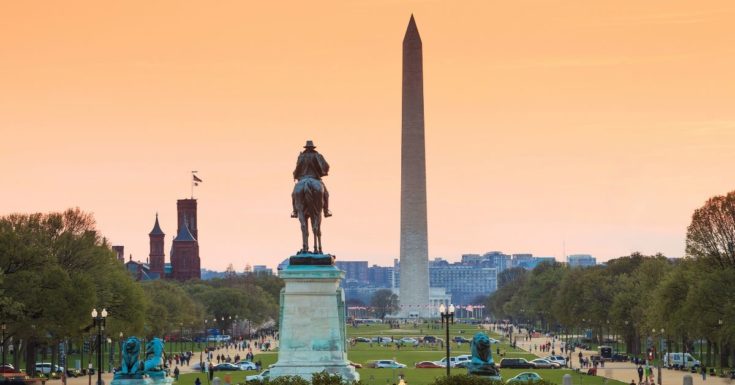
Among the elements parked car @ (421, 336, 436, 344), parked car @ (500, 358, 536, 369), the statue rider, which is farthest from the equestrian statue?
parked car @ (421, 336, 436, 344)

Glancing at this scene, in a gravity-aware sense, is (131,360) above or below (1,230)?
below

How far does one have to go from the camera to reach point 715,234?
99375mm

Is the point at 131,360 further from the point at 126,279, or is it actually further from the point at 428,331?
the point at 428,331

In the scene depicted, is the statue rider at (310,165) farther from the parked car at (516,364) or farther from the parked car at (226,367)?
the parked car at (516,364)

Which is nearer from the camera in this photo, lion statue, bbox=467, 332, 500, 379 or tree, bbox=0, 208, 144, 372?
lion statue, bbox=467, 332, 500, 379

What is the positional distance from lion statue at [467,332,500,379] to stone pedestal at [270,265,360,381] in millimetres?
6780

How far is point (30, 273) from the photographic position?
86.5 metres

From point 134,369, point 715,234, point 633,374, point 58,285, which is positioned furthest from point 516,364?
point 134,369

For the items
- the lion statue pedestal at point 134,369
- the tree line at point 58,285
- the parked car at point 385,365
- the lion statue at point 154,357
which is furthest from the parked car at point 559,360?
the lion statue pedestal at point 134,369

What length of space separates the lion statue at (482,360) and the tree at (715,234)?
59.3 metres

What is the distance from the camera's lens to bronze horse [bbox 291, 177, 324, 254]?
4906cm

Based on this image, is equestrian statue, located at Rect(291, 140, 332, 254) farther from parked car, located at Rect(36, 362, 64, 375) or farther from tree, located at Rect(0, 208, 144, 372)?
parked car, located at Rect(36, 362, 64, 375)

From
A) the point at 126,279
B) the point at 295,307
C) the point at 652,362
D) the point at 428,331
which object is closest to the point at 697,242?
the point at 652,362

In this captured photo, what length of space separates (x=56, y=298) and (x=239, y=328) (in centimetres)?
11210
